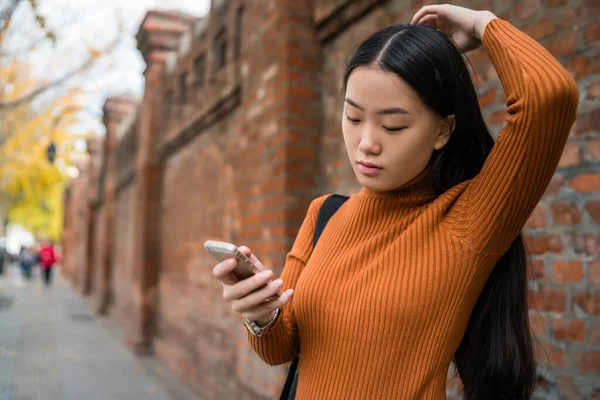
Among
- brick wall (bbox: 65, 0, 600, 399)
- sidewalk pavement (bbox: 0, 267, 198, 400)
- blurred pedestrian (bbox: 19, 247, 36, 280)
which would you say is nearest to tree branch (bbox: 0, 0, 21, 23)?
brick wall (bbox: 65, 0, 600, 399)

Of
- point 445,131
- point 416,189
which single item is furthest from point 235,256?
point 445,131

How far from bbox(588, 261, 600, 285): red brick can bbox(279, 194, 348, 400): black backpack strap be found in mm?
967

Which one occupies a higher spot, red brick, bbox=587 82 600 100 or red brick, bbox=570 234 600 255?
red brick, bbox=587 82 600 100

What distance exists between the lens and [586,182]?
1.90 meters

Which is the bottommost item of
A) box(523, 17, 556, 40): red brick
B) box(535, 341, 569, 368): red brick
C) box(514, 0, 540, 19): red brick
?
box(535, 341, 569, 368): red brick

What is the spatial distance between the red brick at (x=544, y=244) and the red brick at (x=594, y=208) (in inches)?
6.7

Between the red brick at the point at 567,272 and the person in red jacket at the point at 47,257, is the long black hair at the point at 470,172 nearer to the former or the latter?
the red brick at the point at 567,272

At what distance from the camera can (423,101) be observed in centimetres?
127

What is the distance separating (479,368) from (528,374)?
12 centimetres

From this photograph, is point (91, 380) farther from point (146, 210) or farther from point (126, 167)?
point (126, 167)

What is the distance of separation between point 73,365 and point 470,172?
7.77m

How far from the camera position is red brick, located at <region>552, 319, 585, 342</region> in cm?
189

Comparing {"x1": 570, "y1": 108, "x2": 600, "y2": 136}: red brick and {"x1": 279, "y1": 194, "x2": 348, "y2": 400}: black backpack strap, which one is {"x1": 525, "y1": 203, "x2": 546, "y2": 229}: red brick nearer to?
{"x1": 570, "y1": 108, "x2": 600, "y2": 136}: red brick

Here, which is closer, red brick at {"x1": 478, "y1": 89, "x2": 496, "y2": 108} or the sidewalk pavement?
red brick at {"x1": 478, "y1": 89, "x2": 496, "y2": 108}
